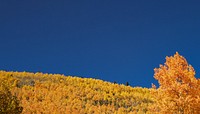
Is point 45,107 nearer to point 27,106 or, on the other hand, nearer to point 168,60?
point 27,106

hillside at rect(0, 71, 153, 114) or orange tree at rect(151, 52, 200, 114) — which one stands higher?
hillside at rect(0, 71, 153, 114)

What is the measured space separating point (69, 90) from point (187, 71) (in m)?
50.0

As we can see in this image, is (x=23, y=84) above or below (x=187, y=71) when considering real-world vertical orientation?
above

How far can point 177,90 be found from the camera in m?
21.8

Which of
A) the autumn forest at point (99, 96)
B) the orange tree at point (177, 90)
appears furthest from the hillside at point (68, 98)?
the orange tree at point (177, 90)

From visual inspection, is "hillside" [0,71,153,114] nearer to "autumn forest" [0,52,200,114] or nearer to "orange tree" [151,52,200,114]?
"autumn forest" [0,52,200,114]

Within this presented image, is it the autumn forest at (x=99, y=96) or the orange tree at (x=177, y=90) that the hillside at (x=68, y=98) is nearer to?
the autumn forest at (x=99, y=96)

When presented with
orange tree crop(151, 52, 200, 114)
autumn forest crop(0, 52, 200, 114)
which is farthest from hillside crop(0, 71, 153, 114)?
orange tree crop(151, 52, 200, 114)

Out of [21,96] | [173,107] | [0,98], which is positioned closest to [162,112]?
[173,107]

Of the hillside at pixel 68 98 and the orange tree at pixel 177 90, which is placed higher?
the hillside at pixel 68 98

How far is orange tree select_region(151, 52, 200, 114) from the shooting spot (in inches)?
843

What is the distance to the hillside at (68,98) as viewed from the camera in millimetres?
55625

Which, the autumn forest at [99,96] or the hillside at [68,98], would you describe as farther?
the hillside at [68,98]

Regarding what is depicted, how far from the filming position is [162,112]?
2192 cm
